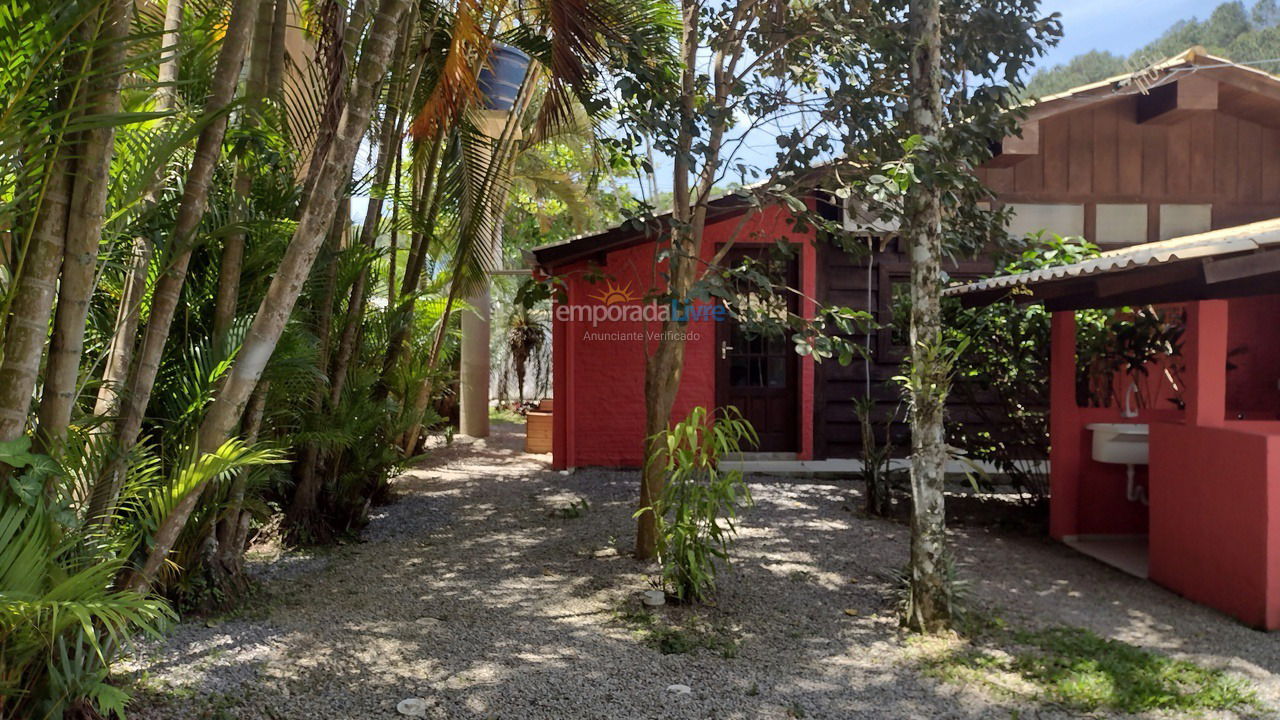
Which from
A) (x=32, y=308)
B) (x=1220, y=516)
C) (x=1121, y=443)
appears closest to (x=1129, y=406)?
(x=1121, y=443)

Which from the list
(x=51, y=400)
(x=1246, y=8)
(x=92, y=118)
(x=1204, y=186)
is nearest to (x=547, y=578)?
(x=51, y=400)

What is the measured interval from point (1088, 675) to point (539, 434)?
793 cm

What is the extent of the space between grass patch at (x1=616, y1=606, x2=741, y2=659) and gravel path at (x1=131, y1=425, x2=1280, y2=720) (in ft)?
0.07

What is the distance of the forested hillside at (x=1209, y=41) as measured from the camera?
31234 millimetres

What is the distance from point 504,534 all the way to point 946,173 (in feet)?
13.3

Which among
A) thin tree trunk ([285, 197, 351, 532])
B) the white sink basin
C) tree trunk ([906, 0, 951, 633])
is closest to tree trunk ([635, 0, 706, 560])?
tree trunk ([906, 0, 951, 633])

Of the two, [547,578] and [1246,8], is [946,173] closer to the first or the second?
[547,578]

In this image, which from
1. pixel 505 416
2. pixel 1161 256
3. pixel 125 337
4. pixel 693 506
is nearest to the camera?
pixel 125 337

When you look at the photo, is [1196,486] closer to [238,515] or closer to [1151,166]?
[1151,166]

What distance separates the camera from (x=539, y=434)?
1102 cm

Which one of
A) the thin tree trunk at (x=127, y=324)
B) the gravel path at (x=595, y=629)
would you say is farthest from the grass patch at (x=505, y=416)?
the thin tree trunk at (x=127, y=324)

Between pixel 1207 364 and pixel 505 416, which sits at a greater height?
pixel 1207 364

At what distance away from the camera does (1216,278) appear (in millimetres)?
4051

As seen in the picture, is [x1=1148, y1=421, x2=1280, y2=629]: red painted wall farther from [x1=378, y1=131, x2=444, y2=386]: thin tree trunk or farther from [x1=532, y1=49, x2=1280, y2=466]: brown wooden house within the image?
[x1=378, y1=131, x2=444, y2=386]: thin tree trunk
